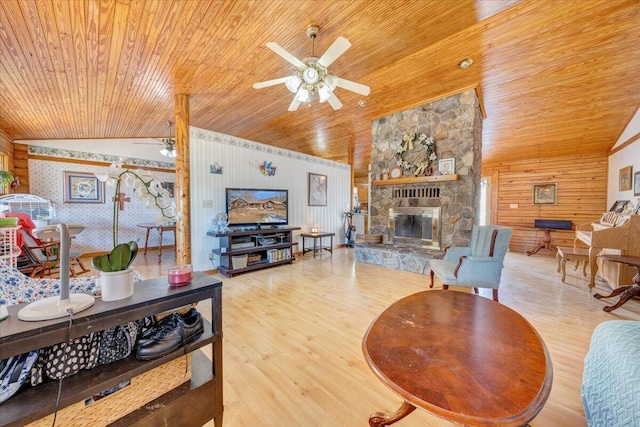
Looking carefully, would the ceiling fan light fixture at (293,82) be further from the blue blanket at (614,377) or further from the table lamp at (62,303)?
the blue blanket at (614,377)

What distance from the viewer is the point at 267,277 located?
12.8 ft

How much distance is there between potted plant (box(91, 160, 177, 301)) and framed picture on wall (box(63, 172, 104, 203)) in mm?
5944

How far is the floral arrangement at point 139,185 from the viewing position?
0.97 meters

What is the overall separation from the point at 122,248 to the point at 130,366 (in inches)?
18.5

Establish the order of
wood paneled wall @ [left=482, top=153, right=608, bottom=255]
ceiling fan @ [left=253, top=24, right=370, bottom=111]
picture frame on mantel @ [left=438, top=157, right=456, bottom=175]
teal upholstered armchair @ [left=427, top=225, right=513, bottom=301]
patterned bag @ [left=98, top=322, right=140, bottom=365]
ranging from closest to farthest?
1. patterned bag @ [left=98, top=322, right=140, bottom=365]
2. ceiling fan @ [left=253, top=24, right=370, bottom=111]
3. teal upholstered armchair @ [left=427, top=225, right=513, bottom=301]
4. picture frame on mantel @ [left=438, top=157, right=456, bottom=175]
5. wood paneled wall @ [left=482, top=153, right=608, bottom=255]


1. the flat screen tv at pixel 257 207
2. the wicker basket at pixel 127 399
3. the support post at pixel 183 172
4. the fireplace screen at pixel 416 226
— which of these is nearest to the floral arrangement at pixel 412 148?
the fireplace screen at pixel 416 226

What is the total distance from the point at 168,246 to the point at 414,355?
700cm

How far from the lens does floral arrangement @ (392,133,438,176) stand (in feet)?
13.4

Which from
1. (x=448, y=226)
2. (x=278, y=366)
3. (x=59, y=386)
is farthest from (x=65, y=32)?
(x=448, y=226)

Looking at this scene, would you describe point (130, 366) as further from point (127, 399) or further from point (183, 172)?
point (183, 172)

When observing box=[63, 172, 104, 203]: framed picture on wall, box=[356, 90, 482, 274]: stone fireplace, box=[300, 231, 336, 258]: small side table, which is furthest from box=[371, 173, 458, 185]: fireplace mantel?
box=[63, 172, 104, 203]: framed picture on wall

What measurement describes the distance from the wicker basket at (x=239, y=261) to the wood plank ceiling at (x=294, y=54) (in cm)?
238

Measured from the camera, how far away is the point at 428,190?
417 centimetres

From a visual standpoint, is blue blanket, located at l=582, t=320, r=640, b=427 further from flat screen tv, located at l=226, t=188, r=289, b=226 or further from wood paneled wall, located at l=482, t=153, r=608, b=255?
wood paneled wall, located at l=482, t=153, r=608, b=255
